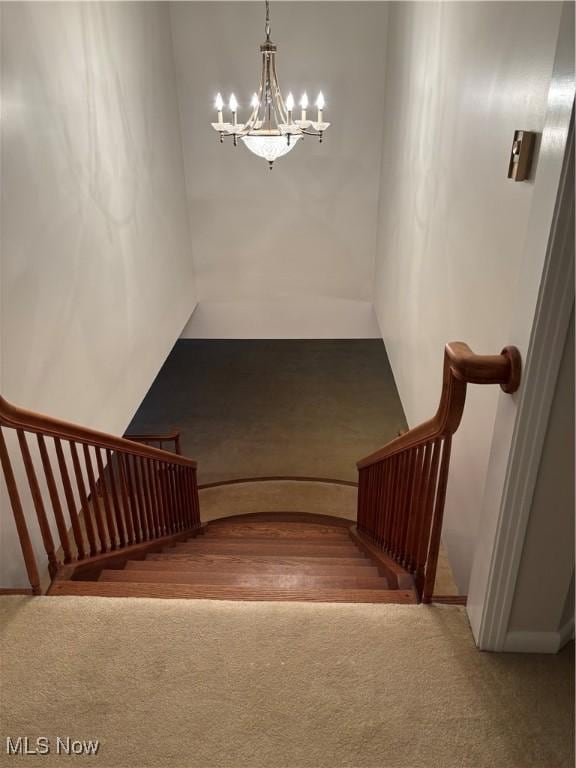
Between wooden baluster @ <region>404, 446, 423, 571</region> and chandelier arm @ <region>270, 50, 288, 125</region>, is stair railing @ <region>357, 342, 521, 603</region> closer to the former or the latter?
wooden baluster @ <region>404, 446, 423, 571</region>

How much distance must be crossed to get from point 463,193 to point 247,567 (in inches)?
93.5

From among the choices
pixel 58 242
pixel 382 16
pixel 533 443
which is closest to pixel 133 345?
pixel 58 242

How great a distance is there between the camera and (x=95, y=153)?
3857 millimetres

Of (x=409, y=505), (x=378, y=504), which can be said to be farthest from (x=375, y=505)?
(x=409, y=505)

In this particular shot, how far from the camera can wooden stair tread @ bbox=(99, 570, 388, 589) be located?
8.83 ft

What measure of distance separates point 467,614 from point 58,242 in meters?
2.97

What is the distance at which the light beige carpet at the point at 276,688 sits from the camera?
1.54 m

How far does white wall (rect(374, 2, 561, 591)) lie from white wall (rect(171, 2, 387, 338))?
43.1 inches

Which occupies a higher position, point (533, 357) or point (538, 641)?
point (533, 357)

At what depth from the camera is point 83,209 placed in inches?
144

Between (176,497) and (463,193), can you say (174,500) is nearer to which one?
(176,497)

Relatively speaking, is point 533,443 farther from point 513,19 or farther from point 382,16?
point 382,16

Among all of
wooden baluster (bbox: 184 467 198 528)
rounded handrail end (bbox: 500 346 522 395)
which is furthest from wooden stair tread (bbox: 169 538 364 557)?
rounded handrail end (bbox: 500 346 522 395)

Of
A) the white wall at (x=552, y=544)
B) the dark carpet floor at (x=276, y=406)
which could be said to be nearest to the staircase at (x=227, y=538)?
the white wall at (x=552, y=544)
